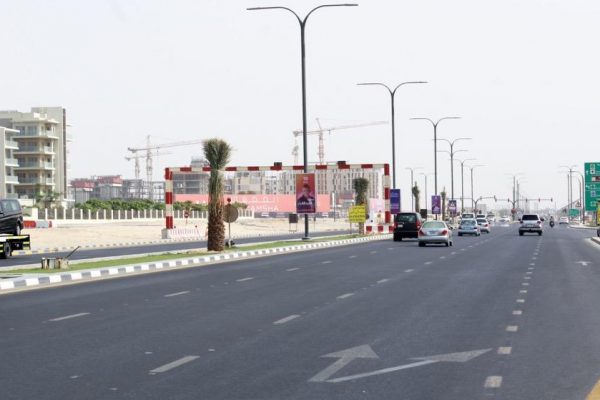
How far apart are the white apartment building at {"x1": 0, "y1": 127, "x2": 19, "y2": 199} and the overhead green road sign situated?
66758 millimetres

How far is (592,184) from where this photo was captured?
9612 cm

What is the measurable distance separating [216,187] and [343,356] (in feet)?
96.9

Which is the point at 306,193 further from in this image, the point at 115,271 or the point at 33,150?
the point at 33,150

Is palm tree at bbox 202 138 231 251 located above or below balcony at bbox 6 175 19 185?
below

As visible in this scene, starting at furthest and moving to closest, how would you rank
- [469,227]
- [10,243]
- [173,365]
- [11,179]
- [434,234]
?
[11,179], [469,227], [434,234], [10,243], [173,365]

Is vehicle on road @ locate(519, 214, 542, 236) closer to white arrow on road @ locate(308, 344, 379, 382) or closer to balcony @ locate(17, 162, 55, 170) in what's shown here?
white arrow on road @ locate(308, 344, 379, 382)

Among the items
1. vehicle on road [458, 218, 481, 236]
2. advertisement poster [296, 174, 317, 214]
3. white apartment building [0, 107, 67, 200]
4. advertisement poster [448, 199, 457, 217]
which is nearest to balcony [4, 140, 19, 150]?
white apartment building [0, 107, 67, 200]

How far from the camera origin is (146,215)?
127 metres

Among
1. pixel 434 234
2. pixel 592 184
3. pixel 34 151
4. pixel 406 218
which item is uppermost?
pixel 34 151

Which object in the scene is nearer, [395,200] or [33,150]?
[395,200]

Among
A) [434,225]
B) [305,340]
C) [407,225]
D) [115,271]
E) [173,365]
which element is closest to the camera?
[173,365]

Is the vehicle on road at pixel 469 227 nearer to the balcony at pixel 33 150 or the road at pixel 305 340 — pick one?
the road at pixel 305 340

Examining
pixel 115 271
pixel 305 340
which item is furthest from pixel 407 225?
pixel 305 340

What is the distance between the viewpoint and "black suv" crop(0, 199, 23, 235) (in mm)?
38125
